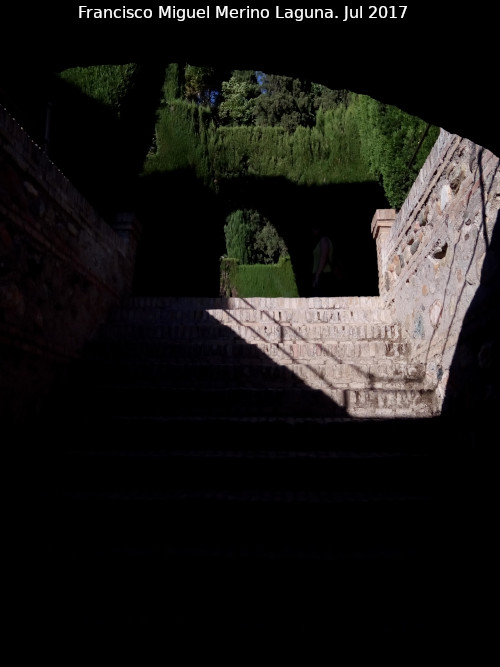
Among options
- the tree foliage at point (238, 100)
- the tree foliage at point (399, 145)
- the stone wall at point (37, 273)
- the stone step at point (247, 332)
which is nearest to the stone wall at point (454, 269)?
the stone step at point (247, 332)

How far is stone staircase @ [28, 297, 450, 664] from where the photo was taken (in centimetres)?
176

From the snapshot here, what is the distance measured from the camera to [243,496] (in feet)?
7.59

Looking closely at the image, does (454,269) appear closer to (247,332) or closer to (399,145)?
(247,332)

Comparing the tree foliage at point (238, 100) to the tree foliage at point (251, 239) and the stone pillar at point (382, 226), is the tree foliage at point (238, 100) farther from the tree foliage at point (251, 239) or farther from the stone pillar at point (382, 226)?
the stone pillar at point (382, 226)

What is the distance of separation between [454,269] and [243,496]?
6.72 ft

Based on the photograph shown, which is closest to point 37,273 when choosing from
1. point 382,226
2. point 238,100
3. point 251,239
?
point 382,226

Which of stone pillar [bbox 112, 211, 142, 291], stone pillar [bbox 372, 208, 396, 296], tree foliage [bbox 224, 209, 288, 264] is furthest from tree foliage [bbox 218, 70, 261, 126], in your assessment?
stone pillar [bbox 372, 208, 396, 296]

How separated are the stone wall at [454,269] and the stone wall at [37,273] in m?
2.82

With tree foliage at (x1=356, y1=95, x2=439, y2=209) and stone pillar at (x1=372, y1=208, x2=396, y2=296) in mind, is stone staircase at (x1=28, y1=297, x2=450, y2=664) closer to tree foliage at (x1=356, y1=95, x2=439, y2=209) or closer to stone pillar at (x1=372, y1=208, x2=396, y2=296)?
stone pillar at (x1=372, y1=208, x2=396, y2=296)

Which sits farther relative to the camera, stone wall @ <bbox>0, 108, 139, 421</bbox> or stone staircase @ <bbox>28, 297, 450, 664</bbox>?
stone wall @ <bbox>0, 108, 139, 421</bbox>

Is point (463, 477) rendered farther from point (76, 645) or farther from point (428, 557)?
point (76, 645)

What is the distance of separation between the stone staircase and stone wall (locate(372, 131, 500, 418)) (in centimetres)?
31

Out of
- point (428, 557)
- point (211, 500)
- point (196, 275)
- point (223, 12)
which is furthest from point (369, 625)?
point (196, 275)

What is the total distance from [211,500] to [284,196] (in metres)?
8.91
